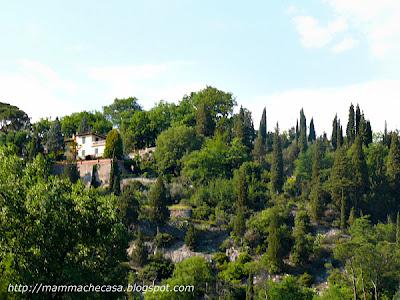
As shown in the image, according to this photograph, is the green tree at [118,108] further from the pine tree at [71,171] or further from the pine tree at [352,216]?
the pine tree at [352,216]

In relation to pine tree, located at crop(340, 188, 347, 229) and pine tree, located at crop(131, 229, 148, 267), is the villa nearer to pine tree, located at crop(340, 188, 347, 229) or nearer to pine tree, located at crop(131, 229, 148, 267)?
pine tree, located at crop(131, 229, 148, 267)

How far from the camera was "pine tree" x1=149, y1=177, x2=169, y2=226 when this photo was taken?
5753 centimetres

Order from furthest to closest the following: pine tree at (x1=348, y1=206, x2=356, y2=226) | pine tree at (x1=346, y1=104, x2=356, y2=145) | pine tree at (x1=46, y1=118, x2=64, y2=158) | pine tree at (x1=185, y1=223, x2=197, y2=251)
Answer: pine tree at (x1=46, y1=118, x2=64, y2=158)
pine tree at (x1=346, y1=104, x2=356, y2=145)
pine tree at (x1=348, y1=206, x2=356, y2=226)
pine tree at (x1=185, y1=223, x2=197, y2=251)

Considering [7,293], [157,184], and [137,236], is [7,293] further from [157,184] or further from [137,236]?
[157,184]

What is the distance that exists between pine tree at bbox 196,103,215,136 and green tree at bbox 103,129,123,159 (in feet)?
37.2

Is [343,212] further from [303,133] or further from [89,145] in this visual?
[89,145]

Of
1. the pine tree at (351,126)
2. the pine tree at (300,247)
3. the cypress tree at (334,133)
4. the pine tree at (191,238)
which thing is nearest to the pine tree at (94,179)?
the pine tree at (191,238)

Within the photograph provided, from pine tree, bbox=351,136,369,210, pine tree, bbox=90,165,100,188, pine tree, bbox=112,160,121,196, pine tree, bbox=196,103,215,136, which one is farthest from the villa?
pine tree, bbox=351,136,369,210

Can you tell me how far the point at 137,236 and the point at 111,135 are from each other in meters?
18.8

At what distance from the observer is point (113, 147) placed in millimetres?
70062

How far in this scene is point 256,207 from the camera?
61469 millimetres

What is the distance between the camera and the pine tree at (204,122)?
7888 cm

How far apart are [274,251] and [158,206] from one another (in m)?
12.0

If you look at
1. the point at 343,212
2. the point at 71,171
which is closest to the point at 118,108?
the point at 71,171
